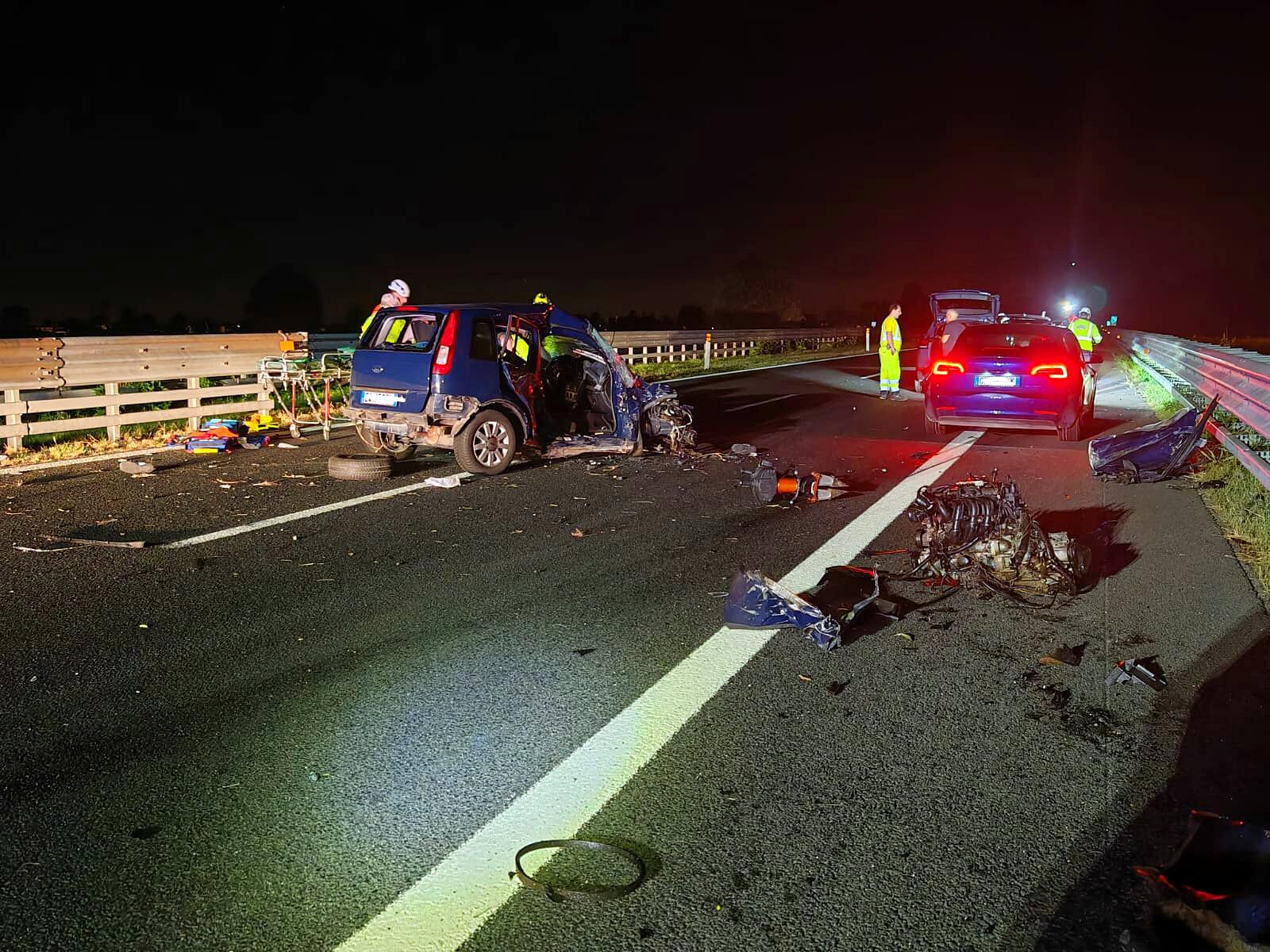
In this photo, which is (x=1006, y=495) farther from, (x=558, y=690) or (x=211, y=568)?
(x=211, y=568)

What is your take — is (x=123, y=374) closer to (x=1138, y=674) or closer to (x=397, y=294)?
(x=397, y=294)

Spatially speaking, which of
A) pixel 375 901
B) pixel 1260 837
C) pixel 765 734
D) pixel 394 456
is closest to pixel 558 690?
pixel 765 734

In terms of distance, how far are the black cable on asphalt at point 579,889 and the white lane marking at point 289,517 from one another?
4.69 metres

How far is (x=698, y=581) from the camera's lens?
5.78 metres

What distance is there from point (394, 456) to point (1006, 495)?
6684 millimetres

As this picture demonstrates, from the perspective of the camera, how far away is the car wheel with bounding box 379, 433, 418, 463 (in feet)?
32.8

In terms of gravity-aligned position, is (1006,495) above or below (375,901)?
above

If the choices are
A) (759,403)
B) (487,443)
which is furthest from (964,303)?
(487,443)

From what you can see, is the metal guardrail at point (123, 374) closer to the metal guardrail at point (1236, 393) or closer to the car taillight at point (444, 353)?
the car taillight at point (444, 353)

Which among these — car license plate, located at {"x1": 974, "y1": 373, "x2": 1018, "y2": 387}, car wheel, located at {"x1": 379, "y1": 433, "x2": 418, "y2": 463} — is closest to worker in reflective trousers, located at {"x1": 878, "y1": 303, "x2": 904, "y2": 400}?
car license plate, located at {"x1": 974, "y1": 373, "x2": 1018, "y2": 387}

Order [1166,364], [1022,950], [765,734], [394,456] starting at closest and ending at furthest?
[1022,950] < [765,734] < [394,456] < [1166,364]

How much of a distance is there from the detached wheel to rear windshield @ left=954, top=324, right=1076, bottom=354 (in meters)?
7.35

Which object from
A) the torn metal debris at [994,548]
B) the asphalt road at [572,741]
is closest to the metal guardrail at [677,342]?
the torn metal debris at [994,548]

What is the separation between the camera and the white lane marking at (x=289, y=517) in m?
6.62
